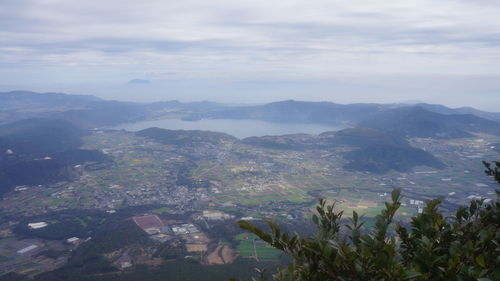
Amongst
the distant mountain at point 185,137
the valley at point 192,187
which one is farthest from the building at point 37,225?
the distant mountain at point 185,137

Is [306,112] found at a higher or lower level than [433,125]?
higher

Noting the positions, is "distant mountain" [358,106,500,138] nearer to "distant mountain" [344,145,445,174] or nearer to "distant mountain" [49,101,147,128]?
"distant mountain" [344,145,445,174]

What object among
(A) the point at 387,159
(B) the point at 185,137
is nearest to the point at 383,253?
(A) the point at 387,159

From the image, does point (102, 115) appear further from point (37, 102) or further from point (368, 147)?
point (368, 147)

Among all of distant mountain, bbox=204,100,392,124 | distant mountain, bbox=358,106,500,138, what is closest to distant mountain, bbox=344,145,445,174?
distant mountain, bbox=358,106,500,138

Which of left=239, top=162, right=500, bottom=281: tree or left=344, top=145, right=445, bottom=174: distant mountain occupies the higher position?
left=239, top=162, right=500, bottom=281: tree

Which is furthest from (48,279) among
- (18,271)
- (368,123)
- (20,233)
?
(368,123)
